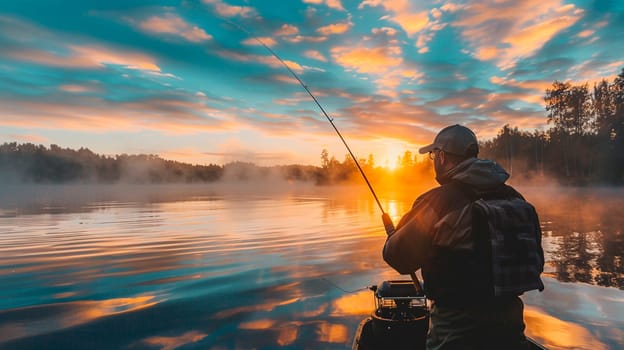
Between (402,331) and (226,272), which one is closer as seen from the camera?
(402,331)

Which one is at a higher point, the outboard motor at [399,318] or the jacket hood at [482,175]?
the jacket hood at [482,175]

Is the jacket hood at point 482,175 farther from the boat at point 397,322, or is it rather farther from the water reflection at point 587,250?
the water reflection at point 587,250

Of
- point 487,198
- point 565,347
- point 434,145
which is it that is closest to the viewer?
point 487,198

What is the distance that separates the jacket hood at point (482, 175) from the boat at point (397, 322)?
2.09 metres

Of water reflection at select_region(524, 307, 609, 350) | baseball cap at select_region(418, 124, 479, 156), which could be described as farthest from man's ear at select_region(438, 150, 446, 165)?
water reflection at select_region(524, 307, 609, 350)

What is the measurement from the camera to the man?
277 cm

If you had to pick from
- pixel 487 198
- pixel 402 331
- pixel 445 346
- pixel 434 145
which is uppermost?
pixel 434 145

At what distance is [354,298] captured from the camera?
8.28 metres

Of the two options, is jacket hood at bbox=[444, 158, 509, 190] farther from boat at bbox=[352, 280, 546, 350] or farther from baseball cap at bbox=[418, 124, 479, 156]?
boat at bbox=[352, 280, 546, 350]

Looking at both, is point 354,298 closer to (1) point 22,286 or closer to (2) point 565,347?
(2) point 565,347

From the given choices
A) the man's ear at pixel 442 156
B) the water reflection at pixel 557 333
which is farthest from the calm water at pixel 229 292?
the man's ear at pixel 442 156

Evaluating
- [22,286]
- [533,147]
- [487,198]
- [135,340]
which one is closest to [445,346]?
[487,198]

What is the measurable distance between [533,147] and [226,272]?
83804 millimetres

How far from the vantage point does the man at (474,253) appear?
277 cm
